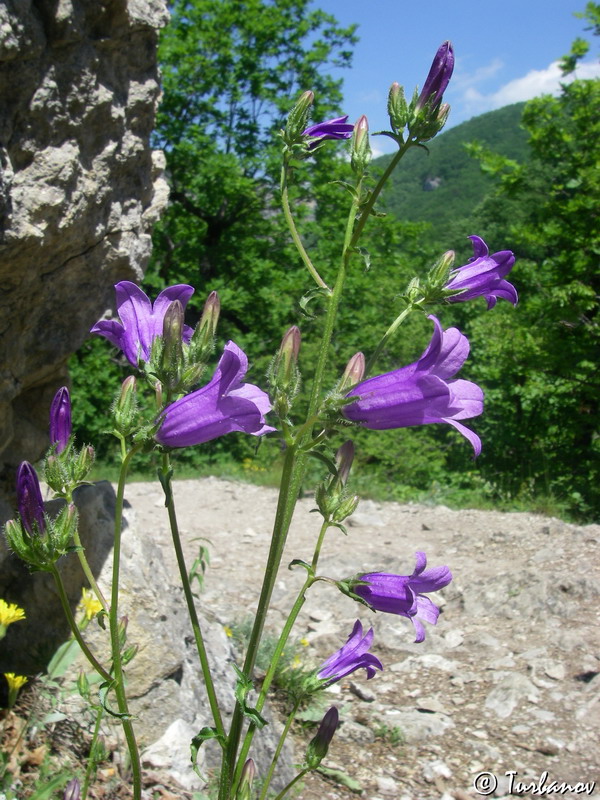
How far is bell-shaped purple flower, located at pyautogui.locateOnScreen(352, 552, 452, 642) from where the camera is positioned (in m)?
1.63

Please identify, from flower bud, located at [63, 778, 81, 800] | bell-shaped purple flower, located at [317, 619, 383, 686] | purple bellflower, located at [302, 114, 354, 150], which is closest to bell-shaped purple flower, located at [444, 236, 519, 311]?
purple bellflower, located at [302, 114, 354, 150]

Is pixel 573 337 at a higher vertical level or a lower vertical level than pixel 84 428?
higher

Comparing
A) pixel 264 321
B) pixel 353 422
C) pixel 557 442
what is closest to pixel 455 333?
pixel 353 422

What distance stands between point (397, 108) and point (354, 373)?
0.70m

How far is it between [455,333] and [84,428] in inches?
419

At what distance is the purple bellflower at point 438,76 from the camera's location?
1636 millimetres

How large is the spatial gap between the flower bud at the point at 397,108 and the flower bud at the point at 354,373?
2.02ft

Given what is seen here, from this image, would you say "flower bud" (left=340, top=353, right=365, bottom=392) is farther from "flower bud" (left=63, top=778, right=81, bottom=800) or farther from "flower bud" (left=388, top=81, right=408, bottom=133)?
"flower bud" (left=63, top=778, right=81, bottom=800)

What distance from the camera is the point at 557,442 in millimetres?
11125

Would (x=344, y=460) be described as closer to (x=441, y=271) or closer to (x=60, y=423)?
(x=441, y=271)

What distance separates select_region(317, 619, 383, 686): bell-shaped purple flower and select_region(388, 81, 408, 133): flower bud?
1292mm

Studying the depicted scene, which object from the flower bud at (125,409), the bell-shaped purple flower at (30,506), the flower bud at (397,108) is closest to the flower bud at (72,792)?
the bell-shaped purple flower at (30,506)

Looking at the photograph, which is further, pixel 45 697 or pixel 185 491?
pixel 185 491

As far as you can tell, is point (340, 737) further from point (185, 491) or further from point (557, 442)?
point (557, 442)
